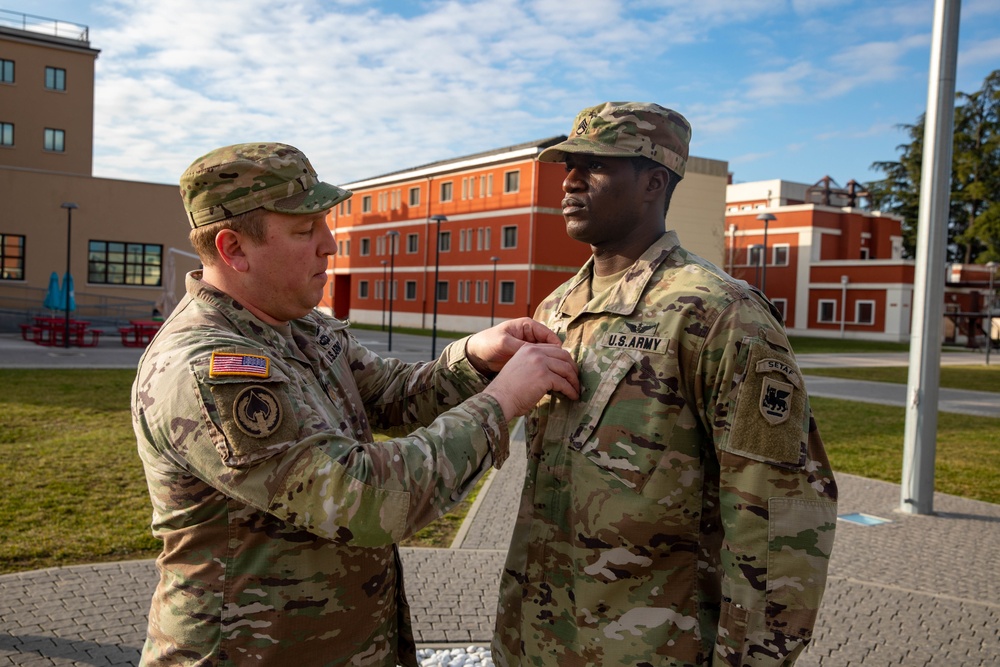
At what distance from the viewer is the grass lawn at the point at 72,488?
20.0 ft

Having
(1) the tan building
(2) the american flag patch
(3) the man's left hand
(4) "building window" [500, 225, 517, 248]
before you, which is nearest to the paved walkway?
(3) the man's left hand

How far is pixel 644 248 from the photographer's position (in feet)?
8.99

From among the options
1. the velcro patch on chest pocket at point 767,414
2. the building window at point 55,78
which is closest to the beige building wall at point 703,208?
the building window at point 55,78

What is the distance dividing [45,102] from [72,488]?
44401 mm

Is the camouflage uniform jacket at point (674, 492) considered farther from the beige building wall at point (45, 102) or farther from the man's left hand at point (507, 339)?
the beige building wall at point (45, 102)

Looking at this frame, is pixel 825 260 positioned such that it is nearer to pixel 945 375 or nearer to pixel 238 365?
pixel 945 375

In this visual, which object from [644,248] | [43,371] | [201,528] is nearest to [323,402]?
[201,528]

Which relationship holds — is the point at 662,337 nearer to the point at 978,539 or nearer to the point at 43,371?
the point at 978,539

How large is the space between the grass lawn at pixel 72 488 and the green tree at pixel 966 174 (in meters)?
53.5

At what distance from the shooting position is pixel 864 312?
50.9 meters

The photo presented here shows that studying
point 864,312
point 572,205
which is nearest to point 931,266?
point 572,205

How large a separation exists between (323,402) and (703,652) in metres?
1.35

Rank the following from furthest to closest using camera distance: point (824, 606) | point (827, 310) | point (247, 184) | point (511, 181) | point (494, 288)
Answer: point (827, 310)
point (511, 181)
point (494, 288)
point (824, 606)
point (247, 184)

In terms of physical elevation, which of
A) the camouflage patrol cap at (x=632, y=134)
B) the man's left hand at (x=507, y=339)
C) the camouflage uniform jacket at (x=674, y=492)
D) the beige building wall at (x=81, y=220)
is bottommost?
the camouflage uniform jacket at (x=674, y=492)
